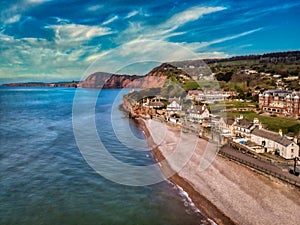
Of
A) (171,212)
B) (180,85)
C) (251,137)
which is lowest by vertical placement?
(171,212)

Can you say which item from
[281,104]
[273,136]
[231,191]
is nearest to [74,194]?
[231,191]

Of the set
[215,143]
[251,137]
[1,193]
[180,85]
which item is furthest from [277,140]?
[180,85]

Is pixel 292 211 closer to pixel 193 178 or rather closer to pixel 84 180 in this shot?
pixel 193 178

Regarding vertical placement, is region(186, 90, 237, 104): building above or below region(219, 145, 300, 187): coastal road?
above

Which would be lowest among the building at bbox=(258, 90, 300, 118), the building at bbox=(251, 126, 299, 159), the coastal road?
the coastal road

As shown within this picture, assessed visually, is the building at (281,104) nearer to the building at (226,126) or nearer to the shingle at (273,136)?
the building at (226,126)

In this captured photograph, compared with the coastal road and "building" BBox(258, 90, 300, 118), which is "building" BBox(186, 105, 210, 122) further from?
the coastal road

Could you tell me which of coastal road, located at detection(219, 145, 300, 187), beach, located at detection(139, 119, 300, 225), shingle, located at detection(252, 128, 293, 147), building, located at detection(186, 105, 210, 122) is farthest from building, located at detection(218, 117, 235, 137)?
building, located at detection(186, 105, 210, 122)
